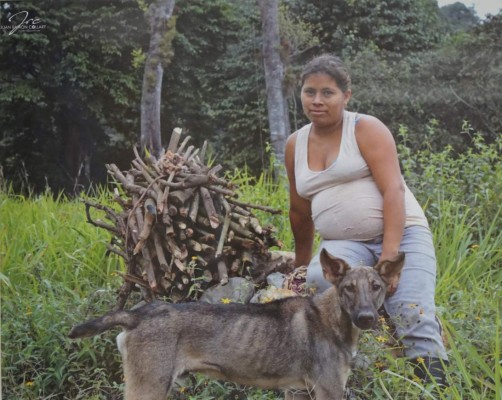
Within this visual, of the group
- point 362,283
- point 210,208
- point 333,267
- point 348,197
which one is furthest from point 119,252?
point 362,283

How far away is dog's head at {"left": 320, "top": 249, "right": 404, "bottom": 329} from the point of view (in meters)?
2.67

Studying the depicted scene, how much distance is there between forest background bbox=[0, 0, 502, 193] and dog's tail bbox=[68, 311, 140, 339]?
5.12ft

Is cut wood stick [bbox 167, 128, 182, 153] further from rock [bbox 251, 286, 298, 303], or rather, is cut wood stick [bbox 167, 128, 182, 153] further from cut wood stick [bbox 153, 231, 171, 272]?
rock [bbox 251, 286, 298, 303]

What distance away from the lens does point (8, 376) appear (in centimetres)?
354

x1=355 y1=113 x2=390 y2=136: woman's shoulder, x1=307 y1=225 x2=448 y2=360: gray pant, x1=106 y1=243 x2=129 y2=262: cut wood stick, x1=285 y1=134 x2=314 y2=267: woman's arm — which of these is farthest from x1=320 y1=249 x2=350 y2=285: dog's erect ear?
x1=106 y1=243 x2=129 y2=262: cut wood stick

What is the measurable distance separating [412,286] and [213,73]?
5.76 ft

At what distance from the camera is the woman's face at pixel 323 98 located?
3.25 metres

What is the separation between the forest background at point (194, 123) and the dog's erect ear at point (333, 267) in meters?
0.81

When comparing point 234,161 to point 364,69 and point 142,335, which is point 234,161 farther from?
point 142,335

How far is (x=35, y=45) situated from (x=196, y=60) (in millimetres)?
923

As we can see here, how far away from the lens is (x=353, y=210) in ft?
10.8

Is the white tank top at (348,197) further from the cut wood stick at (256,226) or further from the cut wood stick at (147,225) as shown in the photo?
the cut wood stick at (147,225)

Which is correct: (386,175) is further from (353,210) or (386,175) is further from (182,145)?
(182,145)

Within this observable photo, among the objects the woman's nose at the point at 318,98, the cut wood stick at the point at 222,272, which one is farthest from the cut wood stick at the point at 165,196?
the woman's nose at the point at 318,98
